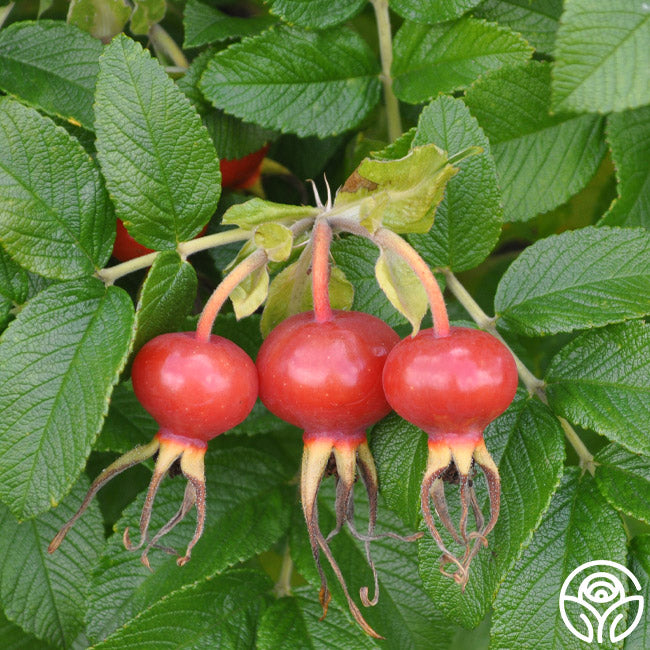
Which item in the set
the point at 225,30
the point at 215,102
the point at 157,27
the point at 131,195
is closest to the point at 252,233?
the point at 131,195

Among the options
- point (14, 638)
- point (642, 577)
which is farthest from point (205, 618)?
point (642, 577)

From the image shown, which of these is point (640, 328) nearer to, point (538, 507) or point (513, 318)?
point (513, 318)

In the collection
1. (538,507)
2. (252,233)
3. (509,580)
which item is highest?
(252,233)

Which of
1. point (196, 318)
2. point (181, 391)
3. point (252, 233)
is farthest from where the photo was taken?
point (196, 318)

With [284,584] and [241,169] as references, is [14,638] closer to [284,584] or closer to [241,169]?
[284,584]

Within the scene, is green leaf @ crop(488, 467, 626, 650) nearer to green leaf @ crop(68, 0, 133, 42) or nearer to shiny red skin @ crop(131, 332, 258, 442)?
shiny red skin @ crop(131, 332, 258, 442)

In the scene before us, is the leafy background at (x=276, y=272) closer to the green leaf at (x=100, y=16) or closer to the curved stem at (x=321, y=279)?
the green leaf at (x=100, y=16)

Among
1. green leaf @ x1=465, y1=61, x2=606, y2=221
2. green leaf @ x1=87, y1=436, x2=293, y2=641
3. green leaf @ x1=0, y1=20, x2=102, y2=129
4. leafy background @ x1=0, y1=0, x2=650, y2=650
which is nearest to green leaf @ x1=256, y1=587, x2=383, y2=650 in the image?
leafy background @ x1=0, y1=0, x2=650, y2=650
